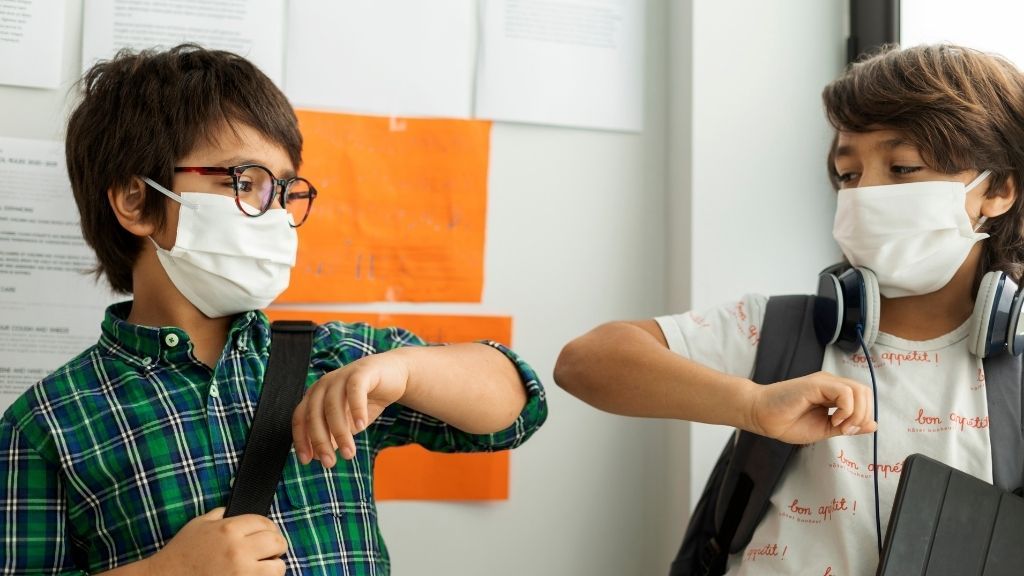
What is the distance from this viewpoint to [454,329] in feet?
4.97

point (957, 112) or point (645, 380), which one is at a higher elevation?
point (957, 112)

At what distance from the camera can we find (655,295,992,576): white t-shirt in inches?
42.2

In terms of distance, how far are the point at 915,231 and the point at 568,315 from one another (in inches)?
24.6

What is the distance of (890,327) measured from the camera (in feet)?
3.93

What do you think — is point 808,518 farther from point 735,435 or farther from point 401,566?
point 401,566

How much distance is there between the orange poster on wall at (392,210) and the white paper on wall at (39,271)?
317 mm

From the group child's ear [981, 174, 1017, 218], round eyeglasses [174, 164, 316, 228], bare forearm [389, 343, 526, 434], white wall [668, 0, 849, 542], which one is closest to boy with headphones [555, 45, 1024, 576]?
child's ear [981, 174, 1017, 218]

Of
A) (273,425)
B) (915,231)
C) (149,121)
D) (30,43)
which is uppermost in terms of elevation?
(30,43)

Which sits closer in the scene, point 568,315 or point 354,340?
point 354,340

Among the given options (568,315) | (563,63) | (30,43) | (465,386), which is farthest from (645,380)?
(30,43)

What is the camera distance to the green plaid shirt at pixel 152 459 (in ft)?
3.22

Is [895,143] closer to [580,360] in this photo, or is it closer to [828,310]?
[828,310]

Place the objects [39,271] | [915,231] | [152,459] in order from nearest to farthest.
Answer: [152,459]
[915,231]
[39,271]

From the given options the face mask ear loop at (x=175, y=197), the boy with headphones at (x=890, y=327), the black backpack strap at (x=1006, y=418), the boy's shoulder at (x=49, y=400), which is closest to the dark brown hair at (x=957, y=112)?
the boy with headphones at (x=890, y=327)
